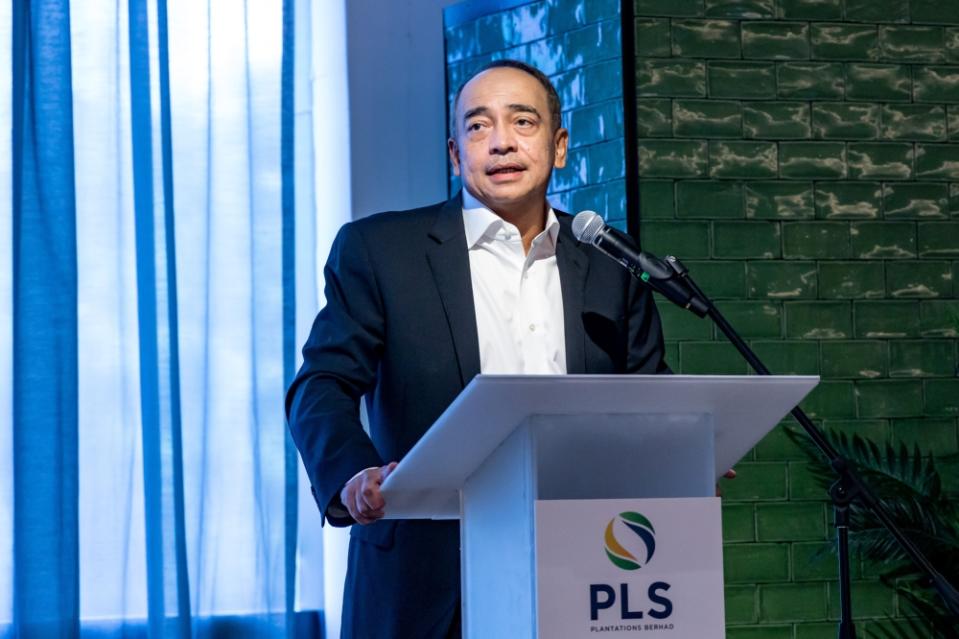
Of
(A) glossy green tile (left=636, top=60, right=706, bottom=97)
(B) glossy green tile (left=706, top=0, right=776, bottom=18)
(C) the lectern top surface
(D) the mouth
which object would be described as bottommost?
(C) the lectern top surface

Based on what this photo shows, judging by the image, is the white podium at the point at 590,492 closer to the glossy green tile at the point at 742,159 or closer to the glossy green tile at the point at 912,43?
the glossy green tile at the point at 742,159

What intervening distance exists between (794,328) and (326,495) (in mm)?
Result: 2100

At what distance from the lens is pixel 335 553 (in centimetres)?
361

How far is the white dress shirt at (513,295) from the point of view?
2143mm

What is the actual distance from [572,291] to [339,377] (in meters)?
0.47

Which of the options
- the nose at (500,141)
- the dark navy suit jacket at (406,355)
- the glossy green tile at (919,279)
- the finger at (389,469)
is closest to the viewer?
the finger at (389,469)

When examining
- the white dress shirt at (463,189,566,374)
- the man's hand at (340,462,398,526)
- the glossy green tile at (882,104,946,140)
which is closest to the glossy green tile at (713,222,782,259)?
the glossy green tile at (882,104,946,140)

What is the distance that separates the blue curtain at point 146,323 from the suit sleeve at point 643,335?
4.95 feet

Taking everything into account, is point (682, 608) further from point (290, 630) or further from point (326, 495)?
point (290, 630)

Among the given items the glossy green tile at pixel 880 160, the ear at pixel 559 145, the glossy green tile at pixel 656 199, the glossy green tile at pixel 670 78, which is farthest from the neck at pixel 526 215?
the glossy green tile at pixel 880 160

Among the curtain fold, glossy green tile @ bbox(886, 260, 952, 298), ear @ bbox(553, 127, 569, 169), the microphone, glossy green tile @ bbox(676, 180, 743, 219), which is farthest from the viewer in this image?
glossy green tile @ bbox(886, 260, 952, 298)

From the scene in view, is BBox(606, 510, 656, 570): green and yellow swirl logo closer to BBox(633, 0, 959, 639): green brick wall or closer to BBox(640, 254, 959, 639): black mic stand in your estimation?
BBox(640, 254, 959, 639): black mic stand

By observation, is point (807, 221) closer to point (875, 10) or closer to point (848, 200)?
point (848, 200)

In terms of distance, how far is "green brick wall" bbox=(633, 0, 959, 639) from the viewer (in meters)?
3.43
